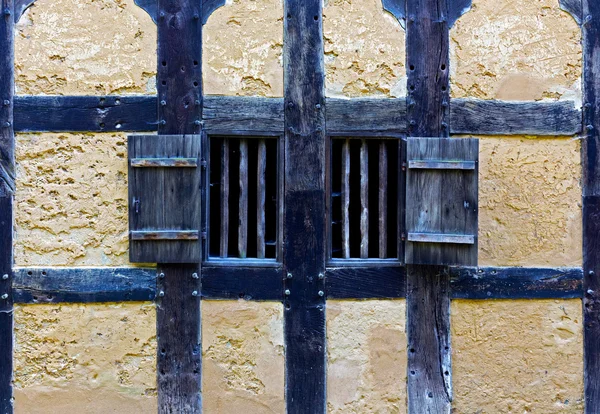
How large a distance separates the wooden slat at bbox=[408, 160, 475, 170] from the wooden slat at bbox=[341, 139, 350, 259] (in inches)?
16.1

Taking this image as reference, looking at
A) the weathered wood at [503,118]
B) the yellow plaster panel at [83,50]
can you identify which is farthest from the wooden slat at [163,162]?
the weathered wood at [503,118]

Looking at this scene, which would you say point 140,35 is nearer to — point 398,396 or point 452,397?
point 398,396

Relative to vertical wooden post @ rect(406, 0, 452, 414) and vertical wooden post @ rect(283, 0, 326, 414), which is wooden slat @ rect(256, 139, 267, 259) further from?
vertical wooden post @ rect(406, 0, 452, 414)

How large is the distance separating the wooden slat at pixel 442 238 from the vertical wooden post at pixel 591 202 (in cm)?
83

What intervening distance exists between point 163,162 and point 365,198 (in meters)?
1.26

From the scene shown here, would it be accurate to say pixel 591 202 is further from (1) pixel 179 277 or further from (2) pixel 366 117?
(1) pixel 179 277

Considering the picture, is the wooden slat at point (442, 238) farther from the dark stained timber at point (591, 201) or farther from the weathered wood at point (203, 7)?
the weathered wood at point (203, 7)

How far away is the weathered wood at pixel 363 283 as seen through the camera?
3422 millimetres

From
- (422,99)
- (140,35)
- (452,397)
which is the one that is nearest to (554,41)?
(422,99)

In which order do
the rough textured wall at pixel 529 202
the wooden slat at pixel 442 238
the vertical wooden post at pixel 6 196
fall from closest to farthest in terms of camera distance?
the wooden slat at pixel 442 238 < the vertical wooden post at pixel 6 196 < the rough textured wall at pixel 529 202

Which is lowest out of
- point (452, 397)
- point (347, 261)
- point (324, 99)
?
point (452, 397)

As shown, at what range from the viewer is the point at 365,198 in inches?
138

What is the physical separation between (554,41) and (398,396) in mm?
2426

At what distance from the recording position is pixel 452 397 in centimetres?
343
